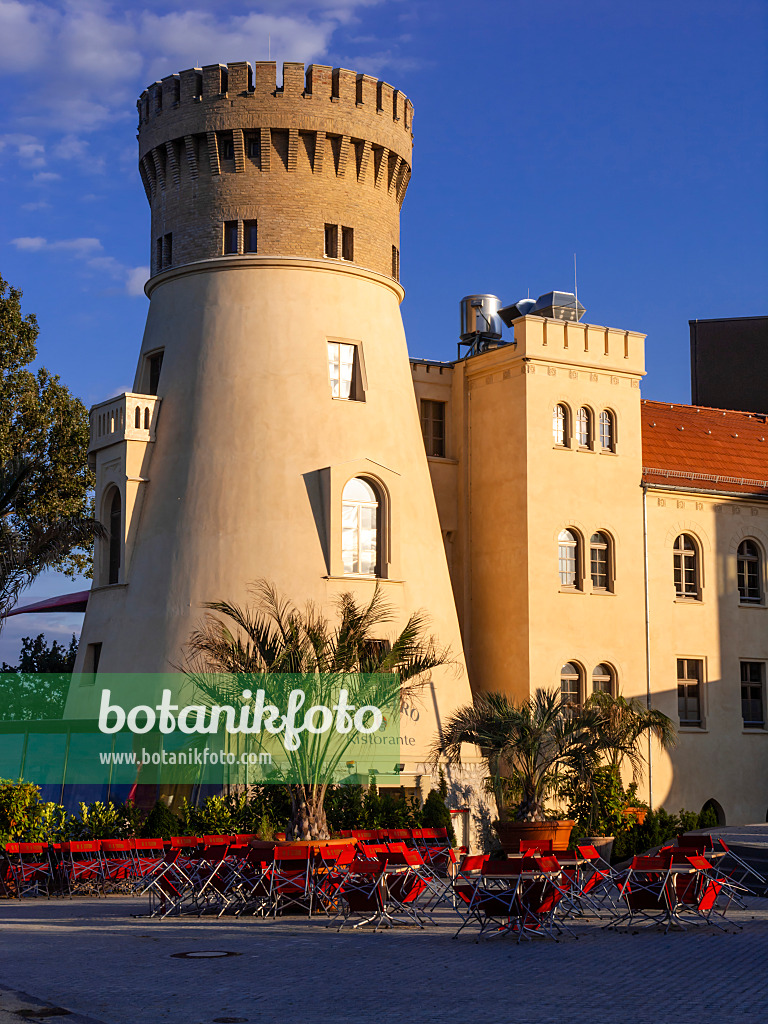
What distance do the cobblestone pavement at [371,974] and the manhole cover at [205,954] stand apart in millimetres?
162

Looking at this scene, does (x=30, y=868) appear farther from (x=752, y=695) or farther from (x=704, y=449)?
(x=704, y=449)

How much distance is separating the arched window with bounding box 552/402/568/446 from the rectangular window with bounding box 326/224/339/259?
700 cm

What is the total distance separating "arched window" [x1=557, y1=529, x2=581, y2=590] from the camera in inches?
1262

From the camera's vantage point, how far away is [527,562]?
31.2 meters

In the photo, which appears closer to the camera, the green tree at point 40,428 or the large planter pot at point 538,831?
the large planter pot at point 538,831

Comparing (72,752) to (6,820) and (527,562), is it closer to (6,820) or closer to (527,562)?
(6,820)

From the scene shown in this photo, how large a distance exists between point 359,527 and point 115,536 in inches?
224

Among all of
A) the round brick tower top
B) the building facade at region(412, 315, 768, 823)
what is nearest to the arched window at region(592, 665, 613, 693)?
the building facade at region(412, 315, 768, 823)

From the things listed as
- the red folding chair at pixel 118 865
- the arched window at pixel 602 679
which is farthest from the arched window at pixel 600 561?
the red folding chair at pixel 118 865

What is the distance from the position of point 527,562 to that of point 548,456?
9.27 feet

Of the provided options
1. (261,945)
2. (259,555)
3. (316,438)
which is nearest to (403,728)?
(259,555)

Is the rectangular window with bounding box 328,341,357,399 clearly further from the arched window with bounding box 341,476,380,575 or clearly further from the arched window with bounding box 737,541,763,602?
the arched window with bounding box 737,541,763,602

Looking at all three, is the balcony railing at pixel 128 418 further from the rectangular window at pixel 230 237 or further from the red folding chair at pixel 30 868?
the red folding chair at pixel 30 868

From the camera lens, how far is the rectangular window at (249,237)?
96.3 feet
